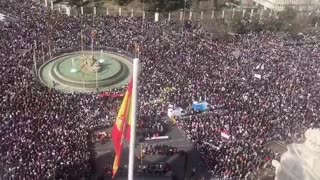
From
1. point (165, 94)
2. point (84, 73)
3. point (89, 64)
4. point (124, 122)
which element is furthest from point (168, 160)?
point (89, 64)

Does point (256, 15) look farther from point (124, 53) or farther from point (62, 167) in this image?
point (62, 167)

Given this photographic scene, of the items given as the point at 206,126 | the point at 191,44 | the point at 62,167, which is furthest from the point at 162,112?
the point at 191,44

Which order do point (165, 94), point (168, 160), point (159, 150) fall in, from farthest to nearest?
point (165, 94) < point (159, 150) < point (168, 160)

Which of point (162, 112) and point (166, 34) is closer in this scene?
point (162, 112)

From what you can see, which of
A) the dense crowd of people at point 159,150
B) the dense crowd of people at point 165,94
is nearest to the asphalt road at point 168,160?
the dense crowd of people at point 159,150

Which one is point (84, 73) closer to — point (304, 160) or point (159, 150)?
point (159, 150)

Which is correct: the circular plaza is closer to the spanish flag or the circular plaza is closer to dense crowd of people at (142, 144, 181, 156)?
dense crowd of people at (142, 144, 181, 156)

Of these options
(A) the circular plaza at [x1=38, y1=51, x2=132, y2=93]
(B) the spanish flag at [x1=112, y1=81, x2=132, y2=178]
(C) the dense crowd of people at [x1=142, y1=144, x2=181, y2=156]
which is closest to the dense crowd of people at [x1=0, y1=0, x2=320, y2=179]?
(A) the circular plaza at [x1=38, y1=51, x2=132, y2=93]
